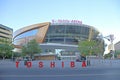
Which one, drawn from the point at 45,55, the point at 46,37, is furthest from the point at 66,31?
the point at 45,55

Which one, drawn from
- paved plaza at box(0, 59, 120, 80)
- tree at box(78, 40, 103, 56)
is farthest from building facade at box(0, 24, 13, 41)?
tree at box(78, 40, 103, 56)

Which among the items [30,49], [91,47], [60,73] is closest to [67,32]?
[91,47]

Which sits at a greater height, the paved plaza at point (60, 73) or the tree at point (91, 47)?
the tree at point (91, 47)

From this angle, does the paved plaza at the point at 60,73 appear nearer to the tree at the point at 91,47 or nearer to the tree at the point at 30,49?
the tree at the point at 30,49

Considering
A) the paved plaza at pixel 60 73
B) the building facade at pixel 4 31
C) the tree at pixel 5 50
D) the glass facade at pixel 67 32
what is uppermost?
the glass facade at pixel 67 32

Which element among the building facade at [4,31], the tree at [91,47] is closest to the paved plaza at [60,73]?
the building facade at [4,31]

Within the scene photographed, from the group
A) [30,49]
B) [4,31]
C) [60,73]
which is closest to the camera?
[60,73]

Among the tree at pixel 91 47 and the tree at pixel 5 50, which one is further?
the tree at pixel 91 47

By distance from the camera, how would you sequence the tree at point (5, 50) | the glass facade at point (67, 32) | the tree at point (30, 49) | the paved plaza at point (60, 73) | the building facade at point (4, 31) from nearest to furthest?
the paved plaza at point (60, 73) → the building facade at point (4, 31) → the tree at point (30, 49) → the tree at point (5, 50) → the glass facade at point (67, 32)

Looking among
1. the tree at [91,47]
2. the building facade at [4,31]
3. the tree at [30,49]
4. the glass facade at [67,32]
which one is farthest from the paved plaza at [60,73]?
the glass facade at [67,32]

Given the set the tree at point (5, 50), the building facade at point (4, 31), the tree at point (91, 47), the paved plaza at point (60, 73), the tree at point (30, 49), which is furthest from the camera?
the tree at point (91, 47)

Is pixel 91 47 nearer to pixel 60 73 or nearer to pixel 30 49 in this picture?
pixel 30 49

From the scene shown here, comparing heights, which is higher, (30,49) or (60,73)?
(30,49)

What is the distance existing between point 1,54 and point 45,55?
5259mm
